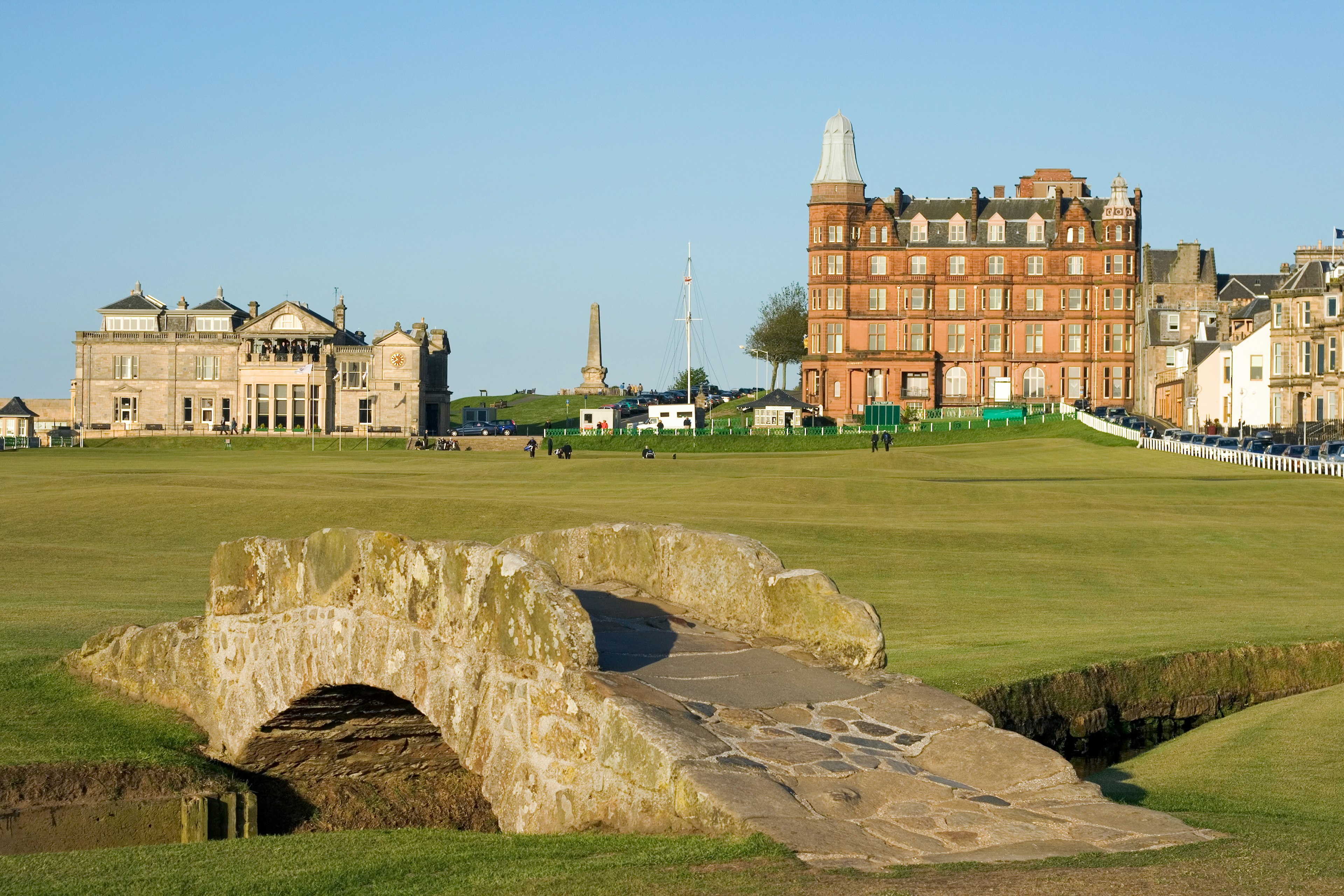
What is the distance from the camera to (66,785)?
13.1 m

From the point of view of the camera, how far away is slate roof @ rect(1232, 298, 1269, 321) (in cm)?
10756

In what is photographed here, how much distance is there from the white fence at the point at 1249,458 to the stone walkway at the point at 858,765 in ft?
175

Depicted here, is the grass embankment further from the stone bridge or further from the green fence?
the stone bridge

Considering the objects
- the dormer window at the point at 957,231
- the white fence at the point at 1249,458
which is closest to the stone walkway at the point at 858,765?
the white fence at the point at 1249,458

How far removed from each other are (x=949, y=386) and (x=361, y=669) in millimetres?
119599

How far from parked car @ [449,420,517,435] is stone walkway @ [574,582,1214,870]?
10503cm

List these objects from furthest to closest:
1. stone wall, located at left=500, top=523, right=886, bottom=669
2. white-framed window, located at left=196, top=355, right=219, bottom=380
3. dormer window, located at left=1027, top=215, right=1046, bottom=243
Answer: white-framed window, located at left=196, top=355, right=219, bottom=380 → dormer window, located at left=1027, top=215, right=1046, bottom=243 → stone wall, located at left=500, top=523, right=886, bottom=669

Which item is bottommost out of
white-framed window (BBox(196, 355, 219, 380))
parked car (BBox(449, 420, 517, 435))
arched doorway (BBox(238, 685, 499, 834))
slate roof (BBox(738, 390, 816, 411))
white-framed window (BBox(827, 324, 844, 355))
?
arched doorway (BBox(238, 685, 499, 834))

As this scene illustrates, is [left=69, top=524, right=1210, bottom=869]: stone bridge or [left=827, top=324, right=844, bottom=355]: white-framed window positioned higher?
[left=827, top=324, right=844, bottom=355]: white-framed window

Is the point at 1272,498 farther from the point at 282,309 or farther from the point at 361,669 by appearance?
the point at 282,309

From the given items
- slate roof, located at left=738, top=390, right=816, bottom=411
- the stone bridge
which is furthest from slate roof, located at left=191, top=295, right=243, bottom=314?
the stone bridge

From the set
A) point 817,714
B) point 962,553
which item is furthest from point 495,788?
point 962,553

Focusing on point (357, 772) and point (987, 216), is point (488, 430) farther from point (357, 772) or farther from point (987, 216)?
point (357, 772)

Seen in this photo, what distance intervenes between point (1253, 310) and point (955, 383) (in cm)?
2744
